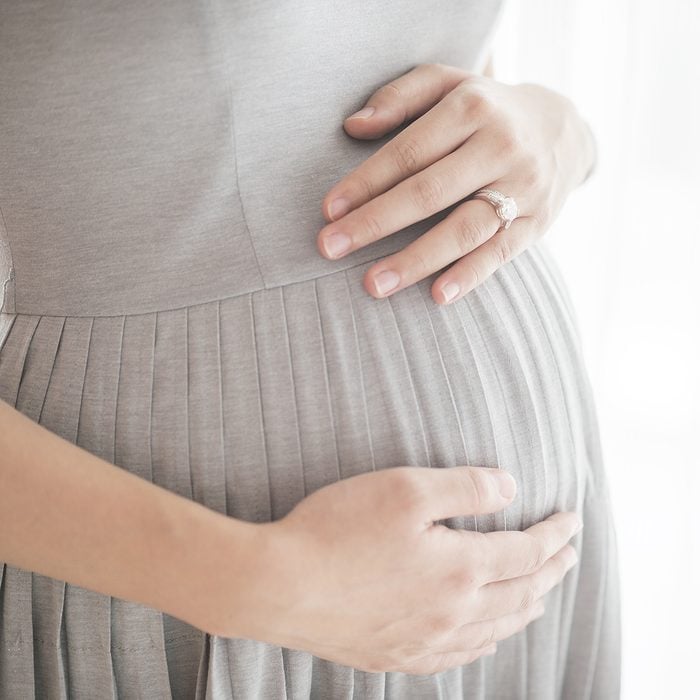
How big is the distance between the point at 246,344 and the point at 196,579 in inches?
8.5

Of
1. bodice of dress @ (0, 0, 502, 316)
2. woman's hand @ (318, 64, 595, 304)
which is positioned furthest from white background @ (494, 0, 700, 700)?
bodice of dress @ (0, 0, 502, 316)

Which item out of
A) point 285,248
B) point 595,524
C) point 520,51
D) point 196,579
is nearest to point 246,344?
point 285,248

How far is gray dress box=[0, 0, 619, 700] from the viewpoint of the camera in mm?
639

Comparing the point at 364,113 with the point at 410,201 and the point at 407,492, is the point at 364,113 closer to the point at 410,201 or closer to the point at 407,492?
the point at 410,201

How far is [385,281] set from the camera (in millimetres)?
695

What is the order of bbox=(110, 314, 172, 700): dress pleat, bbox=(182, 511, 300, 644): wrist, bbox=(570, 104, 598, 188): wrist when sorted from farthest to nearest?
bbox=(570, 104, 598, 188): wrist < bbox=(110, 314, 172, 700): dress pleat < bbox=(182, 511, 300, 644): wrist

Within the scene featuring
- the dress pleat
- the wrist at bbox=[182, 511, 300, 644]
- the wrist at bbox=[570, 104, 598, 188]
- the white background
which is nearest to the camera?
the wrist at bbox=[182, 511, 300, 644]

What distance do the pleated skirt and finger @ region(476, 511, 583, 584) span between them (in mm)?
29

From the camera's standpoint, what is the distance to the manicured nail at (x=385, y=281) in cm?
70

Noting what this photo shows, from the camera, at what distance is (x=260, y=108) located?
0.66 metres

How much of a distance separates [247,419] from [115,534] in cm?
15

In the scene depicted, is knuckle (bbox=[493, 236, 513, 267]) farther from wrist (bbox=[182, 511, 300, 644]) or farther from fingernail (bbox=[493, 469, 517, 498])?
wrist (bbox=[182, 511, 300, 644])

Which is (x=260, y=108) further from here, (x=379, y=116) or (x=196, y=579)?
(x=196, y=579)

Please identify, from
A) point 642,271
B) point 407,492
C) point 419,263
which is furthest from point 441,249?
point 642,271
